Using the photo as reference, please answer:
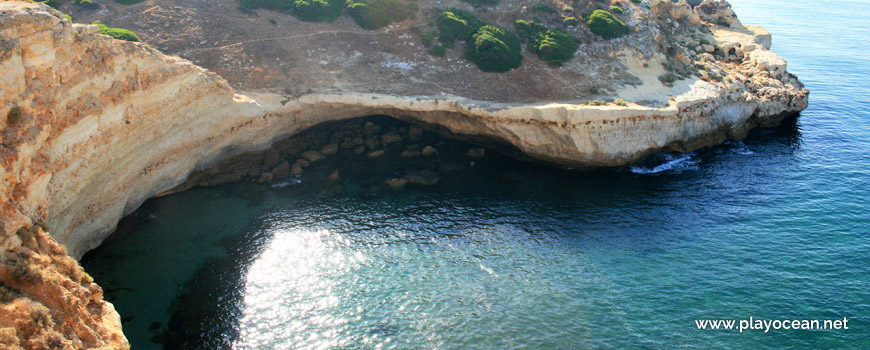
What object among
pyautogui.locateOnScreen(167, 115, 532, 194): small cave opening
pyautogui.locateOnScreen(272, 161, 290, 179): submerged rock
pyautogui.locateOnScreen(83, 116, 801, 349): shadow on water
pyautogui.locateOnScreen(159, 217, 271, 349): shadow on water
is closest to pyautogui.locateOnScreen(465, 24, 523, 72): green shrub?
pyautogui.locateOnScreen(167, 115, 532, 194): small cave opening

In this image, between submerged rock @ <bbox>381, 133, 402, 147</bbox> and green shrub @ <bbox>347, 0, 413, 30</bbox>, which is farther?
green shrub @ <bbox>347, 0, 413, 30</bbox>

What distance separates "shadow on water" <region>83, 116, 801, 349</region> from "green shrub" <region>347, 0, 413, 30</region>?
39.9ft

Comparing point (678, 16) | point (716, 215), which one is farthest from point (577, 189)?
point (678, 16)

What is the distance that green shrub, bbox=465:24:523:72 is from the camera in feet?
132

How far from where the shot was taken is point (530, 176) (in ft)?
114

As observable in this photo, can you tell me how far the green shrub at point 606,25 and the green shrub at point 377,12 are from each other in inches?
622

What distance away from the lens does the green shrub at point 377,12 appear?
43.5 m

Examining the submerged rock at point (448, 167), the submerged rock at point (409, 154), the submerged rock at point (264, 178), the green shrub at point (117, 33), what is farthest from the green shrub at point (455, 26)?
the green shrub at point (117, 33)

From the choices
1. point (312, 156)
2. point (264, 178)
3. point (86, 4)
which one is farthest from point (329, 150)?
point (86, 4)

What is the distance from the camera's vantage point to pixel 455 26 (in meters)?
43.8

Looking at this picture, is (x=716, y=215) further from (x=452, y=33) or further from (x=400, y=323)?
(x=452, y=33)

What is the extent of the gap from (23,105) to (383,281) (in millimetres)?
15728

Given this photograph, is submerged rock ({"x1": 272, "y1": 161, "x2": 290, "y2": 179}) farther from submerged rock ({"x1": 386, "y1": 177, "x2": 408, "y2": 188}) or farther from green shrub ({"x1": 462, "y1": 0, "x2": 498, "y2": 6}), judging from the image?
green shrub ({"x1": 462, "y1": 0, "x2": 498, "y2": 6})

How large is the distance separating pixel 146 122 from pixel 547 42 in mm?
29880
